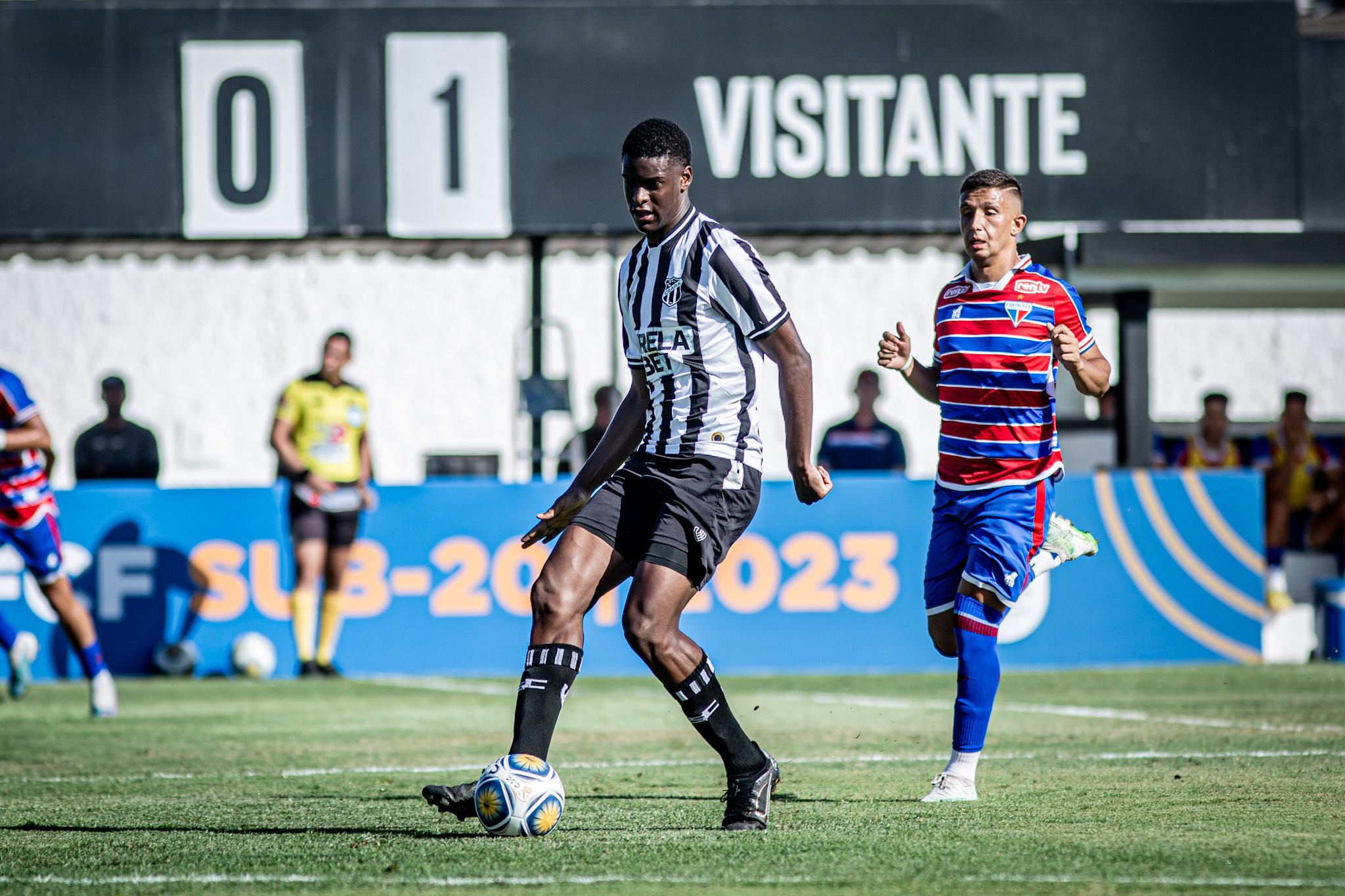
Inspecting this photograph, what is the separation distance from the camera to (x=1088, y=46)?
531 inches

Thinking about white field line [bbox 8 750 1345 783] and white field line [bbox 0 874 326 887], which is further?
white field line [bbox 8 750 1345 783]

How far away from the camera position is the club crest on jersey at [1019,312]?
232 inches

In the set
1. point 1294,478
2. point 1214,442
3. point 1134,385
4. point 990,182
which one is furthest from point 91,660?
point 1294,478

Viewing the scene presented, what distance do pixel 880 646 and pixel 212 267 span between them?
482 inches

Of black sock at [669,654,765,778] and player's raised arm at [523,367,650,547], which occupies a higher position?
player's raised arm at [523,367,650,547]

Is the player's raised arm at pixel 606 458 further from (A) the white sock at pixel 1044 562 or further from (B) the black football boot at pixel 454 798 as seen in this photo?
(A) the white sock at pixel 1044 562

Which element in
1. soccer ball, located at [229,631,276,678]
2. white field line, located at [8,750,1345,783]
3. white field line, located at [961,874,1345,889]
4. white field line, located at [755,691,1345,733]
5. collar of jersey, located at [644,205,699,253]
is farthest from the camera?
soccer ball, located at [229,631,276,678]

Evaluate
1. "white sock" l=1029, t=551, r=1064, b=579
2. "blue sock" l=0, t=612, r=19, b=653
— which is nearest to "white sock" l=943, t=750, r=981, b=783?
"white sock" l=1029, t=551, r=1064, b=579

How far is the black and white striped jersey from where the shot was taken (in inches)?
203

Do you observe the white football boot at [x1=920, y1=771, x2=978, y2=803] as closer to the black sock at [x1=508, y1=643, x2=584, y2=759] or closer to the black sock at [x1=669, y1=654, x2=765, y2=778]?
the black sock at [x1=669, y1=654, x2=765, y2=778]

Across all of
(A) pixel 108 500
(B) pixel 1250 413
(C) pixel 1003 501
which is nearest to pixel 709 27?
(A) pixel 108 500

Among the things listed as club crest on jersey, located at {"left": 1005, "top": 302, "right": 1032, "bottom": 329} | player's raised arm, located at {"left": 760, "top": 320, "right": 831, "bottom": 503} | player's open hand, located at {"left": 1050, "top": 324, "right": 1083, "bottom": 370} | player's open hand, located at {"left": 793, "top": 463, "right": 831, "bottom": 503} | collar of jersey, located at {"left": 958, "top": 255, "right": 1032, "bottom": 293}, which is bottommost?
player's open hand, located at {"left": 793, "top": 463, "right": 831, "bottom": 503}

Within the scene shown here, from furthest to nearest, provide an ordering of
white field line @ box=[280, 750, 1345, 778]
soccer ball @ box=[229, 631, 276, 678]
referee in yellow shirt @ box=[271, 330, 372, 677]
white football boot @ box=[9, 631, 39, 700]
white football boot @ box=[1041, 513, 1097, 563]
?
soccer ball @ box=[229, 631, 276, 678] → referee in yellow shirt @ box=[271, 330, 372, 677] → white football boot @ box=[9, 631, 39, 700] → white field line @ box=[280, 750, 1345, 778] → white football boot @ box=[1041, 513, 1097, 563]

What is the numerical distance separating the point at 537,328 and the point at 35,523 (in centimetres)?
507
